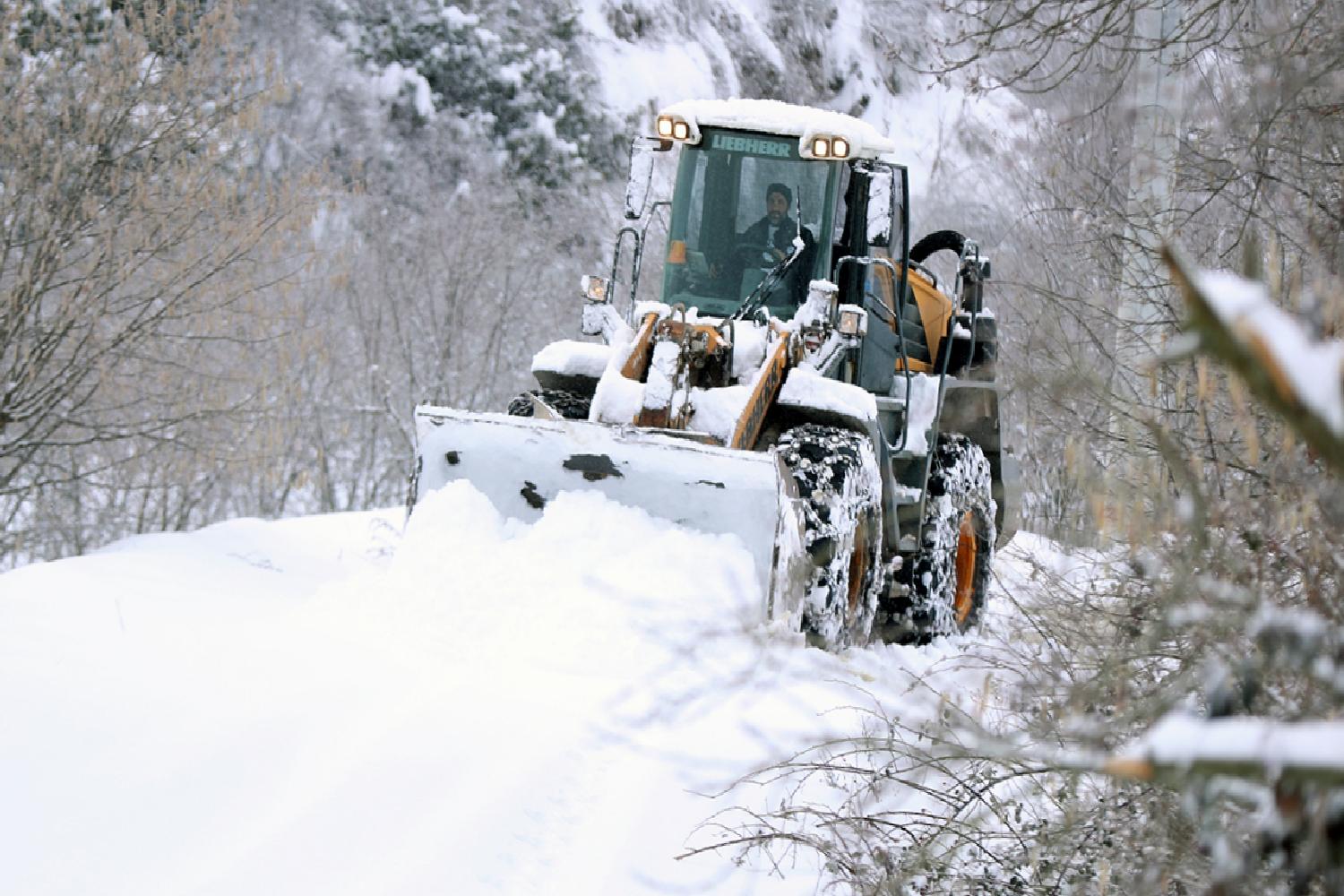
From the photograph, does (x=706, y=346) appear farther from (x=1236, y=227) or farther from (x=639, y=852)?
(x=639, y=852)

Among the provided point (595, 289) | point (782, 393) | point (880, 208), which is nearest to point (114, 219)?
point (595, 289)

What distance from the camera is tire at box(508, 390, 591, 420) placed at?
780cm

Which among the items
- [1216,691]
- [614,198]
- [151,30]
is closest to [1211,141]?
[1216,691]

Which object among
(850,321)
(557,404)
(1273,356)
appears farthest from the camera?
(557,404)

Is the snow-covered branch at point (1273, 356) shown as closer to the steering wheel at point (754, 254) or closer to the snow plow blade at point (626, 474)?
the snow plow blade at point (626, 474)

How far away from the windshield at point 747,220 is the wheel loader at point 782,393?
11 millimetres

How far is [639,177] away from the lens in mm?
7746

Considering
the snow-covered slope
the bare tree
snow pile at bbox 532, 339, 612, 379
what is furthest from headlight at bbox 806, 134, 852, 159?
the snow-covered slope

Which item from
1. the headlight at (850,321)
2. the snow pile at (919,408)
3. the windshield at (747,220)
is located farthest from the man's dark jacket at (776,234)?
the snow pile at (919,408)

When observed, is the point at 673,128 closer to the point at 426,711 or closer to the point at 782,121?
the point at 782,121

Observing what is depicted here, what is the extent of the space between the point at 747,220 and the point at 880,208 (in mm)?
901

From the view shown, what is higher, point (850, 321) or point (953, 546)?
point (850, 321)

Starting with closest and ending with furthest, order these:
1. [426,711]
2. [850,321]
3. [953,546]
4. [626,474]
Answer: [426,711], [626,474], [850,321], [953,546]

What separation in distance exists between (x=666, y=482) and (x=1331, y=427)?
5.64m
